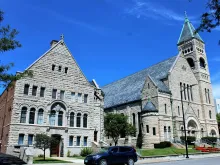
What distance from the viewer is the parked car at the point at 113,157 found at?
18.3 metres

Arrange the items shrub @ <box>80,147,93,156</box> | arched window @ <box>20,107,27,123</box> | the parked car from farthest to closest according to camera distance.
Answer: shrub @ <box>80,147,93,156</box>, arched window @ <box>20,107,27,123</box>, the parked car

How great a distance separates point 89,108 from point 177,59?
26324mm

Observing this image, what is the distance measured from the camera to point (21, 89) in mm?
30562

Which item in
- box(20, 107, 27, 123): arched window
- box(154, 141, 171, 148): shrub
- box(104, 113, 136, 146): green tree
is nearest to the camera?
box(20, 107, 27, 123): arched window

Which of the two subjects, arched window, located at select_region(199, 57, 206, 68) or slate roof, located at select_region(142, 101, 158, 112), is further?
arched window, located at select_region(199, 57, 206, 68)

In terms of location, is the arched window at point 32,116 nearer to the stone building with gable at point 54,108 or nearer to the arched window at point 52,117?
the stone building with gable at point 54,108

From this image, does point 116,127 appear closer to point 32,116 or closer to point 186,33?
point 32,116

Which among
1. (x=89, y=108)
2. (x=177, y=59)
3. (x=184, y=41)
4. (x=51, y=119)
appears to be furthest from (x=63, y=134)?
(x=184, y=41)

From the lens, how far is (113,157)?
758 inches

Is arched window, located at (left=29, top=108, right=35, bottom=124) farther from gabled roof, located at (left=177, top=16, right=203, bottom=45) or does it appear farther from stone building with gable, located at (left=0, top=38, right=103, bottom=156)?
gabled roof, located at (left=177, top=16, right=203, bottom=45)

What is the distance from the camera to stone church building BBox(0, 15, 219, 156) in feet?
100

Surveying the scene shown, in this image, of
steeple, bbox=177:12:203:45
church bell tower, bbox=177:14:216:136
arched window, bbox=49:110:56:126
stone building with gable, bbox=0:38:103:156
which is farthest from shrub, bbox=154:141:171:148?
steeple, bbox=177:12:203:45

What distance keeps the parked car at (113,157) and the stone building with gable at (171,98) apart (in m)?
17.9

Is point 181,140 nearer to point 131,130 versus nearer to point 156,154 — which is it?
point 131,130
